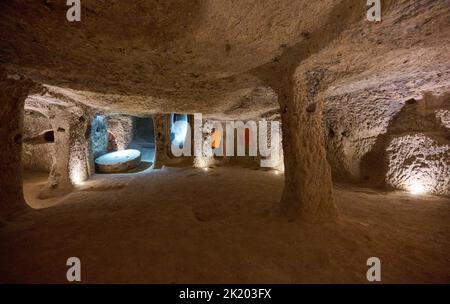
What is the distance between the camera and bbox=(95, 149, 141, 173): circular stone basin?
9.51 m

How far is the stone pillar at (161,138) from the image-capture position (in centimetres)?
905

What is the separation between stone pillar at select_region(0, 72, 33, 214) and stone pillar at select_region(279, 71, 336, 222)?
5.19 m

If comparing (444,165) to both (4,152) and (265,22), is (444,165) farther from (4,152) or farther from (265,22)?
(4,152)

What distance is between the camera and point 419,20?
2.03 m

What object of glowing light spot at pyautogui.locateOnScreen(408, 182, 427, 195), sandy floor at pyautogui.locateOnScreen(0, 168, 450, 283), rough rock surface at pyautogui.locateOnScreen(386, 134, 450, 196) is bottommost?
sandy floor at pyautogui.locateOnScreen(0, 168, 450, 283)

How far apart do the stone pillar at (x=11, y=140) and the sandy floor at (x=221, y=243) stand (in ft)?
1.59

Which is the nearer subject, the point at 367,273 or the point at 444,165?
the point at 367,273

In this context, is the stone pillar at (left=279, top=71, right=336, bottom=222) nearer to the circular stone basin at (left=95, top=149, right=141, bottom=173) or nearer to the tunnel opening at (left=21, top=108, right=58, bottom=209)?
the circular stone basin at (left=95, top=149, right=141, bottom=173)

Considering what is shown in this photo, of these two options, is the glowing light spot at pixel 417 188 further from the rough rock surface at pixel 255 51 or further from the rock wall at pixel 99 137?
the rock wall at pixel 99 137

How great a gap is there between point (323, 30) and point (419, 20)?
3.50 feet

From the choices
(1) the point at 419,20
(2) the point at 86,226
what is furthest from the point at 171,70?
(1) the point at 419,20
